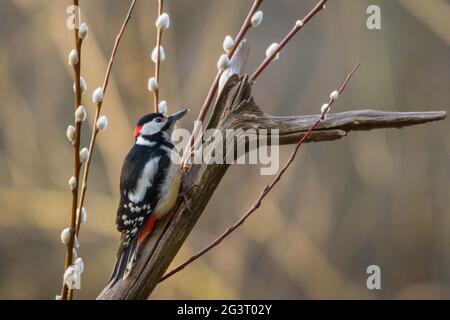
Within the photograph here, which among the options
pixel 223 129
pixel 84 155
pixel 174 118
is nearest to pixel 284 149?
pixel 174 118

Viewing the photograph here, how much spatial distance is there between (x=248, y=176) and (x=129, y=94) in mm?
830

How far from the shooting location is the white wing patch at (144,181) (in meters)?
1.56

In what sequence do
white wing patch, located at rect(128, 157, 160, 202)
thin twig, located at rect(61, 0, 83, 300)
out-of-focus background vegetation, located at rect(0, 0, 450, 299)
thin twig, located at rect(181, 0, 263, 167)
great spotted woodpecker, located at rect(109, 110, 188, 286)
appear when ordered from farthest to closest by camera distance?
out-of-focus background vegetation, located at rect(0, 0, 450, 299)
white wing patch, located at rect(128, 157, 160, 202)
great spotted woodpecker, located at rect(109, 110, 188, 286)
thin twig, located at rect(181, 0, 263, 167)
thin twig, located at rect(61, 0, 83, 300)

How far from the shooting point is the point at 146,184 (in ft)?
5.25

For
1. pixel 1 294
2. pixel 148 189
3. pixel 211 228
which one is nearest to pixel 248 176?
pixel 211 228

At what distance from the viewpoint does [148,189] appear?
5.19ft

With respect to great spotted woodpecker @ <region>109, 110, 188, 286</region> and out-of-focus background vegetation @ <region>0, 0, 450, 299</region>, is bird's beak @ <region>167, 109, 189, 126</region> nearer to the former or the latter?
great spotted woodpecker @ <region>109, 110, 188, 286</region>

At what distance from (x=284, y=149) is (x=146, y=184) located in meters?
2.19

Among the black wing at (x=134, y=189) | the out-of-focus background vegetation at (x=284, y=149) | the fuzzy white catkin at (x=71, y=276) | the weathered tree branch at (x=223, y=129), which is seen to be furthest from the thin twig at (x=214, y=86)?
the out-of-focus background vegetation at (x=284, y=149)

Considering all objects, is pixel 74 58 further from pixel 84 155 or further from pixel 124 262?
pixel 124 262

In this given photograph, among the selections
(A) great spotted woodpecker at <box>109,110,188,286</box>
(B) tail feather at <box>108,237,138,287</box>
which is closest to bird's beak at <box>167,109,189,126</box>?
(A) great spotted woodpecker at <box>109,110,188,286</box>

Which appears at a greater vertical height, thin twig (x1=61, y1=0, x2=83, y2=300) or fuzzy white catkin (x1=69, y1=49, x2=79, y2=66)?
fuzzy white catkin (x1=69, y1=49, x2=79, y2=66)

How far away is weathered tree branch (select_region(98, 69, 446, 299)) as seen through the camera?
4.26ft
